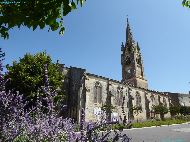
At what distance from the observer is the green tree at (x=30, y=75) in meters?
31.4

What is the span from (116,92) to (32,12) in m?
46.5

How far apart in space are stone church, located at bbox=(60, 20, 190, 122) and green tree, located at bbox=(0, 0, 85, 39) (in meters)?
24.9

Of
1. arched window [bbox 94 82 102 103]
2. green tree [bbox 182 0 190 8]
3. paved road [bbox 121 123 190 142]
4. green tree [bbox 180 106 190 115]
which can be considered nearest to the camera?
green tree [bbox 182 0 190 8]

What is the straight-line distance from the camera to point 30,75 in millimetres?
32750

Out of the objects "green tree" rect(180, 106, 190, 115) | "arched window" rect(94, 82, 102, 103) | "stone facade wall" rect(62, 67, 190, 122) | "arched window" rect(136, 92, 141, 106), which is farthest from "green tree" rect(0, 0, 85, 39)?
"green tree" rect(180, 106, 190, 115)

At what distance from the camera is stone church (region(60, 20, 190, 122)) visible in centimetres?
4203

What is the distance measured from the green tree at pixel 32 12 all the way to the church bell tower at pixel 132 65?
6262 centimetres

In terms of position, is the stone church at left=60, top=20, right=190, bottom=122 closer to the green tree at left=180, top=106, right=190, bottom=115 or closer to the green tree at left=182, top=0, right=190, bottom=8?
the green tree at left=180, top=106, right=190, bottom=115

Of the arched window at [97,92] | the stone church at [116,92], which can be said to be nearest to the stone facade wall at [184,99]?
the stone church at [116,92]

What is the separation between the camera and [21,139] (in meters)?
5.25

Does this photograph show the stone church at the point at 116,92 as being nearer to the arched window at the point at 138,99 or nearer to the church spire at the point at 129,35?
Answer: the arched window at the point at 138,99

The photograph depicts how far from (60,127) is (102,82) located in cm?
4320

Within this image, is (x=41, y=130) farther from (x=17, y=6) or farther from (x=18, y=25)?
(x=17, y=6)

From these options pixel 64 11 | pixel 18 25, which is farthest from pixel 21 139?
pixel 64 11
